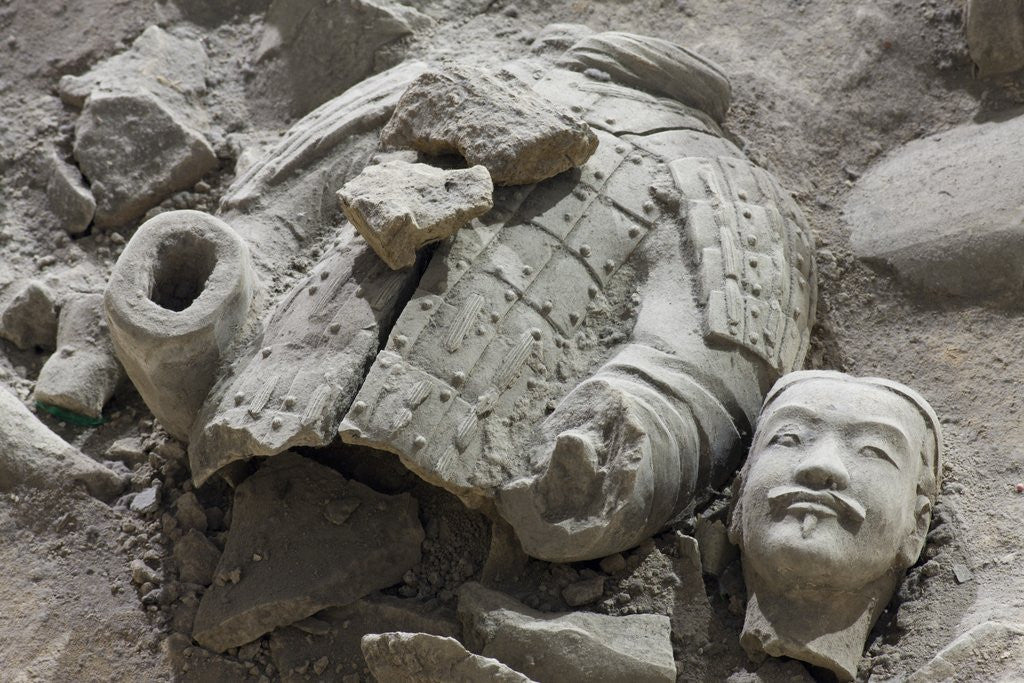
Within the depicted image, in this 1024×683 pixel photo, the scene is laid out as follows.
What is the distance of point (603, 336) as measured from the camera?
3609mm

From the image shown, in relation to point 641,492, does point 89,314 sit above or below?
below

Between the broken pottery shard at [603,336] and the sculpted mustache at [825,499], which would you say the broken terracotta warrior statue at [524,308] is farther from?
the sculpted mustache at [825,499]

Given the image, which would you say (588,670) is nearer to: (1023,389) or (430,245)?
(430,245)

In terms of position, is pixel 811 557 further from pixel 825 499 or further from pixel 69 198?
pixel 69 198

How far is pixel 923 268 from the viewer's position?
407 cm

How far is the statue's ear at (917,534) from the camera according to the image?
3.19m

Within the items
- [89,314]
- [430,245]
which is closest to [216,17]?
[89,314]

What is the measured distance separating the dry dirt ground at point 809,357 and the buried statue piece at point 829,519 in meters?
0.12

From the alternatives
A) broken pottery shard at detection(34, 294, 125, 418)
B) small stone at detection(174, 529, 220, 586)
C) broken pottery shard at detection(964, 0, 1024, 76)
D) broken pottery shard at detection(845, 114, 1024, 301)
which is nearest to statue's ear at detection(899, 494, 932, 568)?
broken pottery shard at detection(845, 114, 1024, 301)

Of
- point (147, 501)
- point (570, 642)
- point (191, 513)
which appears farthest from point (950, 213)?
point (147, 501)

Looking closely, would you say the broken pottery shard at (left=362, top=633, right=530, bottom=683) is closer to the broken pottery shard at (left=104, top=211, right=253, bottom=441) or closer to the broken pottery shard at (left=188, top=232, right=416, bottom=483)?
the broken pottery shard at (left=188, top=232, right=416, bottom=483)

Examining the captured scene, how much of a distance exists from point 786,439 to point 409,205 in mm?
1184

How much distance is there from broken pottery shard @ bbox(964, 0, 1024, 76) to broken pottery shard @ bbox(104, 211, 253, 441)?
2.80 meters

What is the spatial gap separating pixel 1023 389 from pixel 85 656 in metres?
2.79
